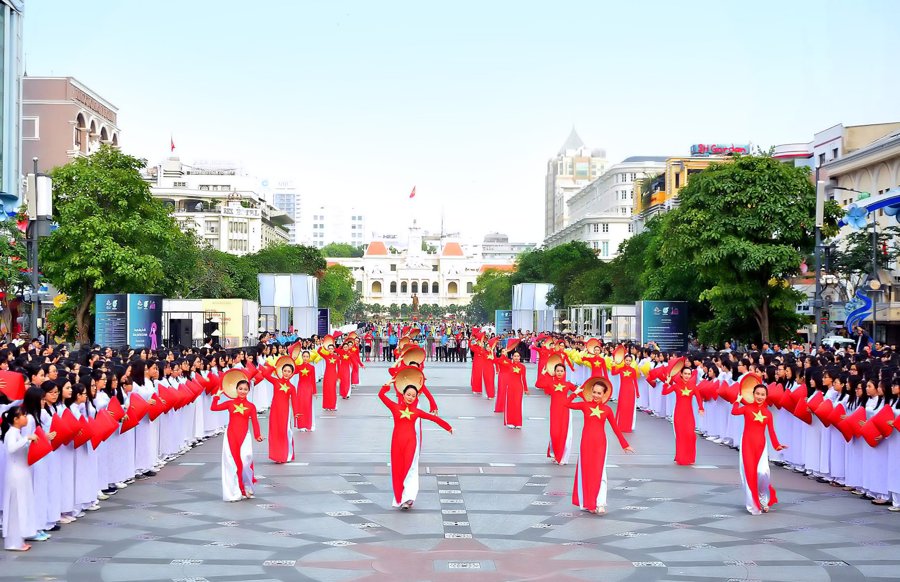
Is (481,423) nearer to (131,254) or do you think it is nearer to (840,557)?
(840,557)

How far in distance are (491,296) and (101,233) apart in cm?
7846

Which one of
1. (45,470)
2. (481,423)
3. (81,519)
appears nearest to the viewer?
(45,470)

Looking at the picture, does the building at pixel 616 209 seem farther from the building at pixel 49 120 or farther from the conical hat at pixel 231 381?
the conical hat at pixel 231 381

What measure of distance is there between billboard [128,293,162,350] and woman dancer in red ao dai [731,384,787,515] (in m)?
22.1

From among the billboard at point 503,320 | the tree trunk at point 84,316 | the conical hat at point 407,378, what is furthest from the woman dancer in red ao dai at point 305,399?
the billboard at point 503,320

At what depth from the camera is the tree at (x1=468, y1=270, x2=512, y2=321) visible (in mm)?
105000

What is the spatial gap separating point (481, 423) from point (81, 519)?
12073mm

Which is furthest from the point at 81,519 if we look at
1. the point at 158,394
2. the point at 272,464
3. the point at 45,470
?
the point at 272,464

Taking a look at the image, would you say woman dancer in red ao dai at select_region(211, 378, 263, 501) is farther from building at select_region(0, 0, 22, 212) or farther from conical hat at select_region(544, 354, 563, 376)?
building at select_region(0, 0, 22, 212)

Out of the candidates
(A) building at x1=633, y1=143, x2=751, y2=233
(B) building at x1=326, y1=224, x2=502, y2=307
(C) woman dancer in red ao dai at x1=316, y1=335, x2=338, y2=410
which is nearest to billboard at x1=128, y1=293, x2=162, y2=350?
(C) woman dancer in red ao dai at x1=316, y1=335, x2=338, y2=410

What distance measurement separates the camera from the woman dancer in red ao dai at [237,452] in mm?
13508

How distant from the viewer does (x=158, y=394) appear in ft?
51.2

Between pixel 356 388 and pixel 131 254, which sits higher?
pixel 131 254

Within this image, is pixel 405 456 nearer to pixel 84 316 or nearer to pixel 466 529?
pixel 466 529
